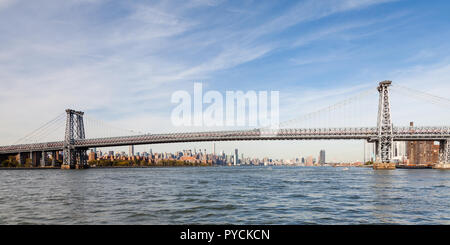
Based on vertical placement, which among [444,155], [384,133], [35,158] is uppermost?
[384,133]

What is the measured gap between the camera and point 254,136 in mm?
79062

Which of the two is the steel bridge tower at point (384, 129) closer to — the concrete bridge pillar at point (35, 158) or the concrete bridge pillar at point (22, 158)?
the concrete bridge pillar at point (35, 158)

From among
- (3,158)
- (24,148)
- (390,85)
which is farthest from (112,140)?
(390,85)

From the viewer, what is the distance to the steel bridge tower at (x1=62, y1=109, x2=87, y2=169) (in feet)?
294

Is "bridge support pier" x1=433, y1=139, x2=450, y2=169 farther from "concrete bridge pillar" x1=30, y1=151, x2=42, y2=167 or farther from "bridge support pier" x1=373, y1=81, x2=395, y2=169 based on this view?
"concrete bridge pillar" x1=30, y1=151, x2=42, y2=167

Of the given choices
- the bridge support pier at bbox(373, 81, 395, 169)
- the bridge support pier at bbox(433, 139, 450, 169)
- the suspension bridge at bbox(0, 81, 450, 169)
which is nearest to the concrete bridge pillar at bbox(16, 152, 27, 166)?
the suspension bridge at bbox(0, 81, 450, 169)

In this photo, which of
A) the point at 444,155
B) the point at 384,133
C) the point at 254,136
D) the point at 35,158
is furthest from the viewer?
the point at 35,158

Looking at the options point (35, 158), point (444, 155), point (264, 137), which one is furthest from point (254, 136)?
point (35, 158)

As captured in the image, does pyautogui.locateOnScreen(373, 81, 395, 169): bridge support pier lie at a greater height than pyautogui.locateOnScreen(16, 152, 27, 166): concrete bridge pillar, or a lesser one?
greater

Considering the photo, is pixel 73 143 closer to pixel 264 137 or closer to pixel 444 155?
→ pixel 264 137

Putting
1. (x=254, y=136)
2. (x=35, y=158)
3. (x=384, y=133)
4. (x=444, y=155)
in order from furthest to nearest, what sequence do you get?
(x=35, y=158), (x=254, y=136), (x=444, y=155), (x=384, y=133)

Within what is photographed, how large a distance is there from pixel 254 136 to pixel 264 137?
2497 mm
